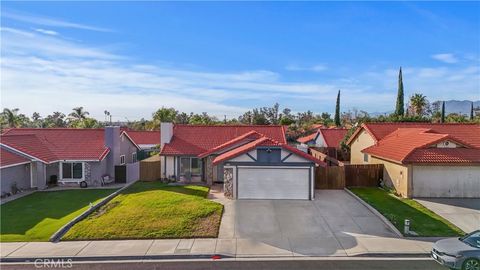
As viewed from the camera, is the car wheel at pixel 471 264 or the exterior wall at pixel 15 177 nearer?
the car wheel at pixel 471 264

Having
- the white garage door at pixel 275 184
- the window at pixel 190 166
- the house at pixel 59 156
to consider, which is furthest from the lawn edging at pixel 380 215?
the house at pixel 59 156

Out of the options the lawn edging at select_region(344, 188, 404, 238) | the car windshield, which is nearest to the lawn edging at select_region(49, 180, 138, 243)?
the lawn edging at select_region(344, 188, 404, 238)

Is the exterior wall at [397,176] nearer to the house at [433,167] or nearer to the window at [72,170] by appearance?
the house at [433,167]

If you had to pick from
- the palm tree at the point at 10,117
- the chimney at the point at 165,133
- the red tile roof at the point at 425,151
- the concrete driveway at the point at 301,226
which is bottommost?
the concrete driveway at the point at 301,226

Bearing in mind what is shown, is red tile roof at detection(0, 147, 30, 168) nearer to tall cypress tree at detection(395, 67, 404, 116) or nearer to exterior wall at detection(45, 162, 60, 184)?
exterior wall at detection(45, 162, 60, 184)

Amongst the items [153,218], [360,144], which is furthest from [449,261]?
[360,144]

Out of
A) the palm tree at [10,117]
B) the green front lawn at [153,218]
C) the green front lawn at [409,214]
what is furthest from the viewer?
the palm tree at [10,117]

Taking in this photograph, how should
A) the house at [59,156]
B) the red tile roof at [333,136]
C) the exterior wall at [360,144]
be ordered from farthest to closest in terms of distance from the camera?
1. the red tile roof at [333,136]
2. the exterior wall at [360,144]
3. the house at [59,156]
